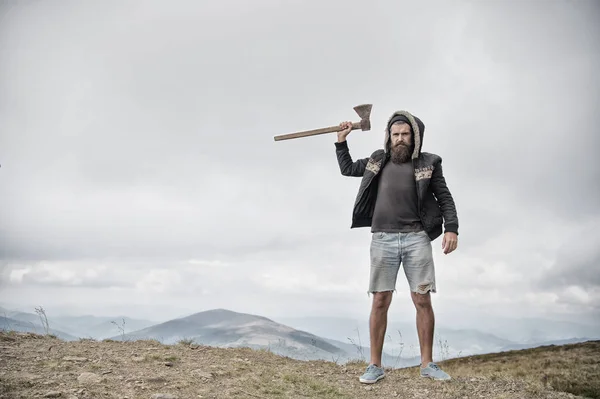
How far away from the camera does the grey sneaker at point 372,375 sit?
626 centimetres

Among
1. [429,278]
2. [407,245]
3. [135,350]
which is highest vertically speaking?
[407,245]

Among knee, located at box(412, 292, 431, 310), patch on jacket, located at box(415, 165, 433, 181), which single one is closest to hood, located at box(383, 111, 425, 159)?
patch on jacket, located at box(415, 165, 433, 181)

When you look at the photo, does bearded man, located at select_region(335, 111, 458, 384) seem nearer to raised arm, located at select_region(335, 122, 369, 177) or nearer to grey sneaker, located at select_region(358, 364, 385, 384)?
grey sneaker, located at select_region(358, 364, 385, 384)

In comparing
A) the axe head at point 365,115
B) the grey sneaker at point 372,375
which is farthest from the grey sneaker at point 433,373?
the axe head at point 365,115

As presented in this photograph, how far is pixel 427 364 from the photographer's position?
6.42 m

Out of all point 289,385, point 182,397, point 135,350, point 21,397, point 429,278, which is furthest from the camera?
point 135,350

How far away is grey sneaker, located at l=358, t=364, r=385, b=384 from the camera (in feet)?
20.5

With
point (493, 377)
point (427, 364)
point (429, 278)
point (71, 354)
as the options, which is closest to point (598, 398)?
point (493, 377)

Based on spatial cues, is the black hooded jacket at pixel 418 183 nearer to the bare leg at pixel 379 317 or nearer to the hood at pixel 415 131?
the hood at pixel 415 131

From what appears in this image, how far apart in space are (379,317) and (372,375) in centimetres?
76

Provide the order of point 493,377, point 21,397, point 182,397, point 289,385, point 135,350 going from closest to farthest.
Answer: point 21,397 → point 182,397 → point 289,385 → point 493,377 → point 135,350

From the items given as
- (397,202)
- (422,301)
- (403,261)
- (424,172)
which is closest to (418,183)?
(424,172)

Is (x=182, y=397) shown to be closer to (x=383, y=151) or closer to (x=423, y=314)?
(x=423, y=314)

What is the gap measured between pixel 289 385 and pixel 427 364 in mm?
1946
